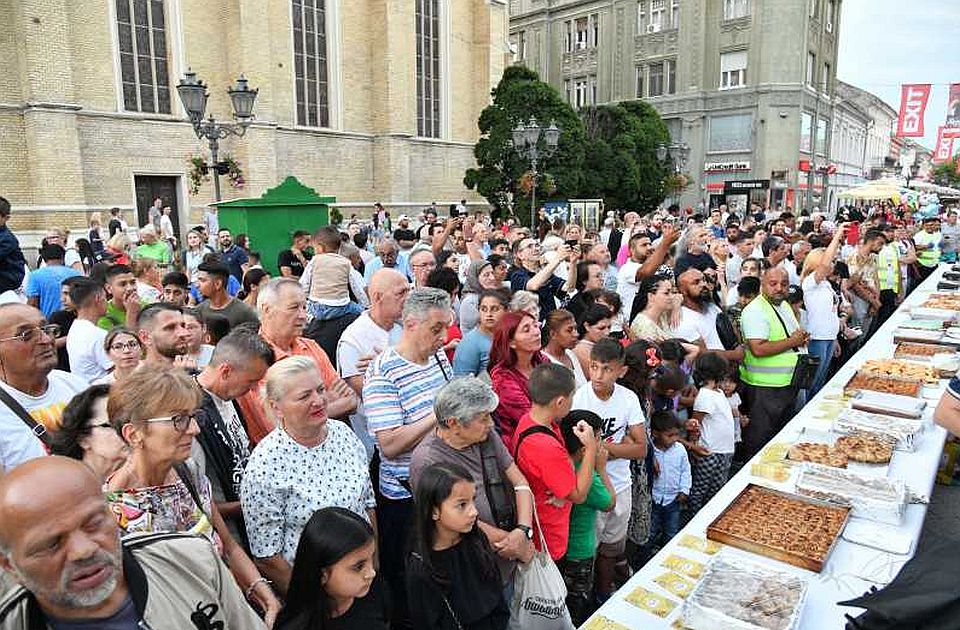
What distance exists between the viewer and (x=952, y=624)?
1.84 meters

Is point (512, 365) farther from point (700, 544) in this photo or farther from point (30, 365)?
point (30, 365)

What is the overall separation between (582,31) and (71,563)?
4544cm

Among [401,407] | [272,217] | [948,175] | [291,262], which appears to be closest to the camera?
[401,407]

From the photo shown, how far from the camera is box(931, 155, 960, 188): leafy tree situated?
226 ft

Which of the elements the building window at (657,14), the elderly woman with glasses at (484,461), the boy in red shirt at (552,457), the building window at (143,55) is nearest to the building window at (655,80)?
the building window at (657,14)

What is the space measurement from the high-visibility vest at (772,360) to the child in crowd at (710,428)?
1.11m

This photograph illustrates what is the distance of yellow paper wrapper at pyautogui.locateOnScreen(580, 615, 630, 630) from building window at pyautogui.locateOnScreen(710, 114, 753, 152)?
37697mm

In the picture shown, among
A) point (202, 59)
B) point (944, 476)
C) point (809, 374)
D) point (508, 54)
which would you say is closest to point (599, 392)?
point (809, 374)

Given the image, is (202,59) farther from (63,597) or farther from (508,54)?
(63,597)

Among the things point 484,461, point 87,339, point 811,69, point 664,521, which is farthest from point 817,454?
point 811,69

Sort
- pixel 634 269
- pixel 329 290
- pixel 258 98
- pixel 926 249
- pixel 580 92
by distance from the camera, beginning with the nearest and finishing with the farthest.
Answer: pixel 329 290, pixel 634 269, pixel 926 249, pixel 258 98, pixel 580 92

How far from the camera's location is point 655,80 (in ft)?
127

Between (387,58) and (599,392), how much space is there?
23527mm

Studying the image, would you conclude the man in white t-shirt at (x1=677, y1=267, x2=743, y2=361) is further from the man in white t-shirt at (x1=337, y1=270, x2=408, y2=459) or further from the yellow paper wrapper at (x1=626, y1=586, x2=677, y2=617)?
the yellow paper wrapper at (x1=626, y1=586, x2=677, y2=617)
